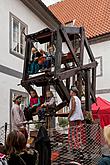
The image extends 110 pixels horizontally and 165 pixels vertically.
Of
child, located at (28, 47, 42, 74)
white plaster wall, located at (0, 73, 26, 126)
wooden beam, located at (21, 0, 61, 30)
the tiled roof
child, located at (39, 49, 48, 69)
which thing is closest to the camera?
child, located at (39, 49, 48, 69)

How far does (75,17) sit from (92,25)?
263 centimetres

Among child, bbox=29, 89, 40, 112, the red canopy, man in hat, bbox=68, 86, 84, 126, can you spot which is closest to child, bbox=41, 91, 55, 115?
child, bbox=29, 89, 40, 112

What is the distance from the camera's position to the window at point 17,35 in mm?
11758

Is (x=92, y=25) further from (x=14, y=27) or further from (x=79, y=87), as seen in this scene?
(x=79, y=87)

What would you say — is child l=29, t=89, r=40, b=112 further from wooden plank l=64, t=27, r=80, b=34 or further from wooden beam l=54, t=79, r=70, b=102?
wooden plank l=64, t=27, r=80, b=34

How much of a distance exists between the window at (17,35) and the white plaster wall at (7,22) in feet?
0.65

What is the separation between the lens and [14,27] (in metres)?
12.2

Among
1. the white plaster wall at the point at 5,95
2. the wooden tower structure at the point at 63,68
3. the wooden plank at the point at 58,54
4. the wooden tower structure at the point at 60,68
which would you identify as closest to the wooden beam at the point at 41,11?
the white plaster wall at the point at 5,95

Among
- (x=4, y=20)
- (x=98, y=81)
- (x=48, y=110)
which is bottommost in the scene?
(x=48, y=110)

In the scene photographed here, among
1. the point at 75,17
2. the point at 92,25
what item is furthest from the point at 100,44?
the point at 75,17

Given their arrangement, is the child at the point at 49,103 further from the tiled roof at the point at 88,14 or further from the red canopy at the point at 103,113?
the tiled roof at the point at 88,14

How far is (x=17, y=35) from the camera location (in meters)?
12.4

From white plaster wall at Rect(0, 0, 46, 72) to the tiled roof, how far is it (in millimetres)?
7103

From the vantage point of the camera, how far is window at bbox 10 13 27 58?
11758 mm
